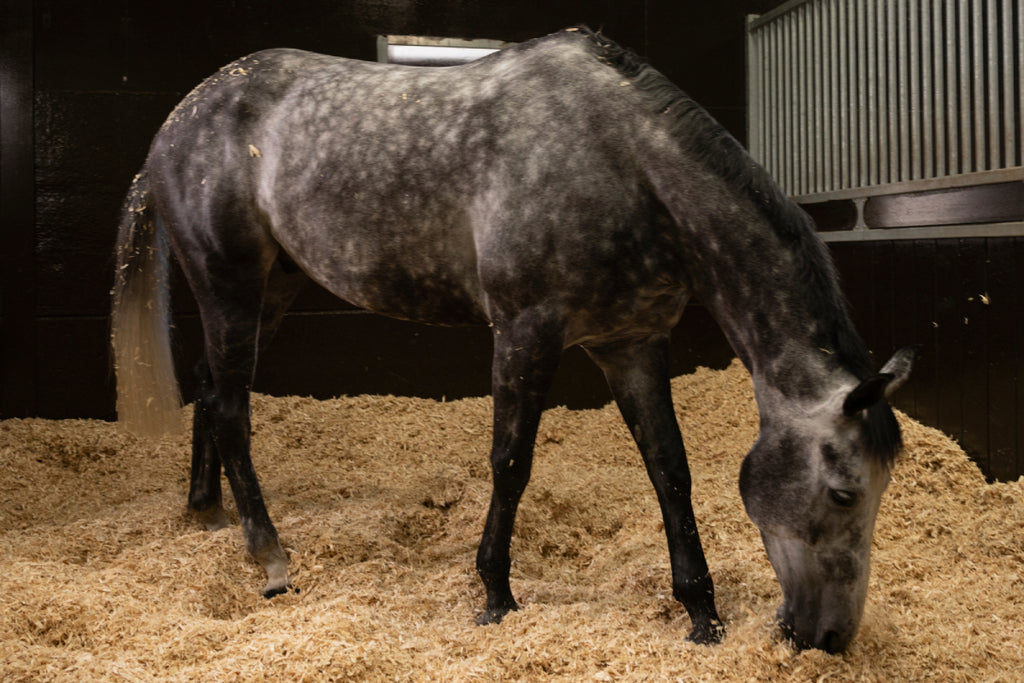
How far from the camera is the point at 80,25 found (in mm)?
4355

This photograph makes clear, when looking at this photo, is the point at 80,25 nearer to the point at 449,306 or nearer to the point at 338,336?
the point at 338,336

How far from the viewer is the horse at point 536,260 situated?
1.90 meters

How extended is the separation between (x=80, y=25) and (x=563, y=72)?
3.20 m

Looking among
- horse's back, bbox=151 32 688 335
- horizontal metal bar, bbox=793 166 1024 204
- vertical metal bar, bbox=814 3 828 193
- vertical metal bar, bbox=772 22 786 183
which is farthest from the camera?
vertical metal bar, bbox=772 22 786 183

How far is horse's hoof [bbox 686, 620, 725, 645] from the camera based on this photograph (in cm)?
216

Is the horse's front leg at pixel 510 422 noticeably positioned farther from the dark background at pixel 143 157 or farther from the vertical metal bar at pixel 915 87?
the vertical metal bar at pixel 915 87

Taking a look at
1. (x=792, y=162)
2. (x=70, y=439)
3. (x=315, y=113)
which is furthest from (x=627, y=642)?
(x=792, y=162)

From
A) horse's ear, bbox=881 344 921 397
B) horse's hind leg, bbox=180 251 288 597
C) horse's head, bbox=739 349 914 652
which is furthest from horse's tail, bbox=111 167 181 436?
horse's ear, bbox=881 344 921 397

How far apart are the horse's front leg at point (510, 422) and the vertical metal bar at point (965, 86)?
84.7 inches

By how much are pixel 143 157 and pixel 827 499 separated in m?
3.88

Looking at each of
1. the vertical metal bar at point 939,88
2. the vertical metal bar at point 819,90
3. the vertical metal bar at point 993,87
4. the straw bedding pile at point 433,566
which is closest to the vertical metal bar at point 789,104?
the vertical metal bar at point 819,90

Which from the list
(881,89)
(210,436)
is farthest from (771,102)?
(210,436)

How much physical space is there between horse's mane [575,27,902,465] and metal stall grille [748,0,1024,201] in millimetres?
1575

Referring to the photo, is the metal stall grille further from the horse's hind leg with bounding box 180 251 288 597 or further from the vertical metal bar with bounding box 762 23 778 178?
the horse's hind leg with bounding box 180 251 288 597
